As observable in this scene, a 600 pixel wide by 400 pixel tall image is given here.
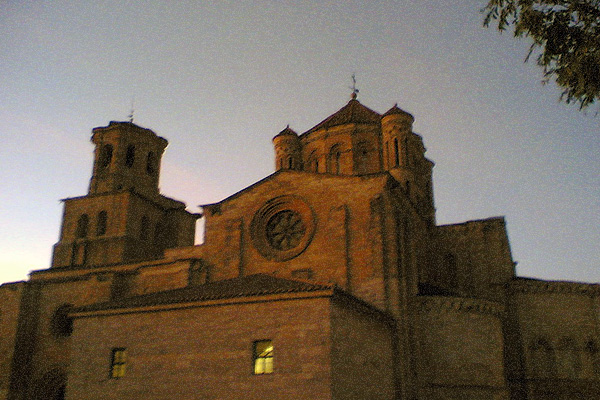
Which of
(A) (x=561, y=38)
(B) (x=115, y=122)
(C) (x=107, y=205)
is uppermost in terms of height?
(B) (x=115, y=122)

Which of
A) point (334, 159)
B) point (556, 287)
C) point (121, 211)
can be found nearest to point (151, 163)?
point (121, 211)

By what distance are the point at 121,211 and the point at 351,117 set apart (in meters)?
14.0

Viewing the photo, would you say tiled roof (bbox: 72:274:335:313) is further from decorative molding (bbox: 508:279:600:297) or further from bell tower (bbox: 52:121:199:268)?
decorative molding (bbox: 508:279:600:297)

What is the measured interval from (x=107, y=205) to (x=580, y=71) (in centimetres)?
2607

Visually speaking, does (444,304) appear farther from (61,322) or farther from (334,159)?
(61,322)

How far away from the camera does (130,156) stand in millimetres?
33188

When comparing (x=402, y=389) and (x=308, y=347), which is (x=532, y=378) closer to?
(x=402, y=389)

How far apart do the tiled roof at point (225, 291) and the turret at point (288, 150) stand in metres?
12.8

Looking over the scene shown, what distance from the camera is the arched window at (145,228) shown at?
3253cm

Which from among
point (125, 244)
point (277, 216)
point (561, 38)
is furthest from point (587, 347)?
A: point (125, 244)

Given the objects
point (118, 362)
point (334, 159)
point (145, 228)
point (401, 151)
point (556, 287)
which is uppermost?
point (334, 159)

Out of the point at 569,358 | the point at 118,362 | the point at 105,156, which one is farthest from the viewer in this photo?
the point at 105,156

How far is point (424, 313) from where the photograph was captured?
877 inches

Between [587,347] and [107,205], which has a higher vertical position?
[107,205]
